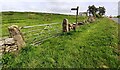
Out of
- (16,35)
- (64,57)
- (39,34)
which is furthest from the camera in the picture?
(39,34)

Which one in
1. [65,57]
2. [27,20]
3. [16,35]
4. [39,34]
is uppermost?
[27,20]

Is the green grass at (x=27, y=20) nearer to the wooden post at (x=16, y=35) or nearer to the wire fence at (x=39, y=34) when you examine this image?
the wire fence at (x=39, y=34)

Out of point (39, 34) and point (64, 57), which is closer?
point (64, 57)

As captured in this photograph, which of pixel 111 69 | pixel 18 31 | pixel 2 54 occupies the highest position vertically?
pixel 18 31

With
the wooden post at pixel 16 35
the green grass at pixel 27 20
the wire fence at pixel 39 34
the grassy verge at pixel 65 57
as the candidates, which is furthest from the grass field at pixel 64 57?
the green grass at pixel 27 20

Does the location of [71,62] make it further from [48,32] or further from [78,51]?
[48,32]

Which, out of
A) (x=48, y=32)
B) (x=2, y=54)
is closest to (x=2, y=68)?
(x=2, y=54)

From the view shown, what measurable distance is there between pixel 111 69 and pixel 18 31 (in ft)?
13.2

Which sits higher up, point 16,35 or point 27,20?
point 27,20

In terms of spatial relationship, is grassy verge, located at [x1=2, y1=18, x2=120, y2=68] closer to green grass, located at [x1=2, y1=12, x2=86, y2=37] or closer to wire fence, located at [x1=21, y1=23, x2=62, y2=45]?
wire fence, located at [x1=21, y1=23, x2=62, y2=45]

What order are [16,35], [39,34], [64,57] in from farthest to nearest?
1. [39,34]
2. [16,35]
3. [64,57]

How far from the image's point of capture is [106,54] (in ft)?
28.1

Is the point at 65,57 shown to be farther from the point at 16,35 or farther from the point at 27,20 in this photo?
the point at 27,20

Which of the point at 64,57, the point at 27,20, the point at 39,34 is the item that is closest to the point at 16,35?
the point at 64,57
